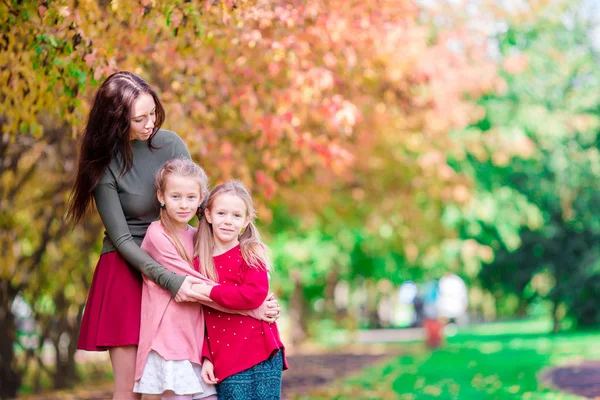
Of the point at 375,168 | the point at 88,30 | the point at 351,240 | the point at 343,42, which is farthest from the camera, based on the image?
the point at 351,240

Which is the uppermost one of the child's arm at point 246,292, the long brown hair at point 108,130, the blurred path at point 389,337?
the long brown hair at point 108,130

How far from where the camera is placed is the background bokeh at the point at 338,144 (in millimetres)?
6973

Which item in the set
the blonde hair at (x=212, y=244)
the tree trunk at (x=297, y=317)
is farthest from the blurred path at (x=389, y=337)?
the blonde hair at (x=212, y=244)

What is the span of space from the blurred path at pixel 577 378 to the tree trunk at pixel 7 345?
729cm

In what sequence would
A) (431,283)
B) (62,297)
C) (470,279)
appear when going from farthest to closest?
(470,279), (431,283), (62,297)

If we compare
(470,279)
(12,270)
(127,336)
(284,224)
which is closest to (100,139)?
(127,336)

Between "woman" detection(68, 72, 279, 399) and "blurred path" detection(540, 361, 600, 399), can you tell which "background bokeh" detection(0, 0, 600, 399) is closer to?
"blurred path" detection(540, 361, 600, 399)

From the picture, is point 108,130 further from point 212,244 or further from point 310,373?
point 310,373

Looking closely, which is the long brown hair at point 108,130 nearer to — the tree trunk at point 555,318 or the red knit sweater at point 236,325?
the red knit sweater at point 236,325

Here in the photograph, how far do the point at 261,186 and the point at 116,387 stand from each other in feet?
20.9

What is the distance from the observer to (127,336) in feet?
14.4

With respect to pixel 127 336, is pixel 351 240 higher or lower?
higher

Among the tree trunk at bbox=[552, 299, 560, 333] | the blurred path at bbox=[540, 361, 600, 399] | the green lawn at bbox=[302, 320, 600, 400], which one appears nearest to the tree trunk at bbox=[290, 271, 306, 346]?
the green lawn at bbox=[302, 320, 600, 400]

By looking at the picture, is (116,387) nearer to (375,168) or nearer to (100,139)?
(100,139)
